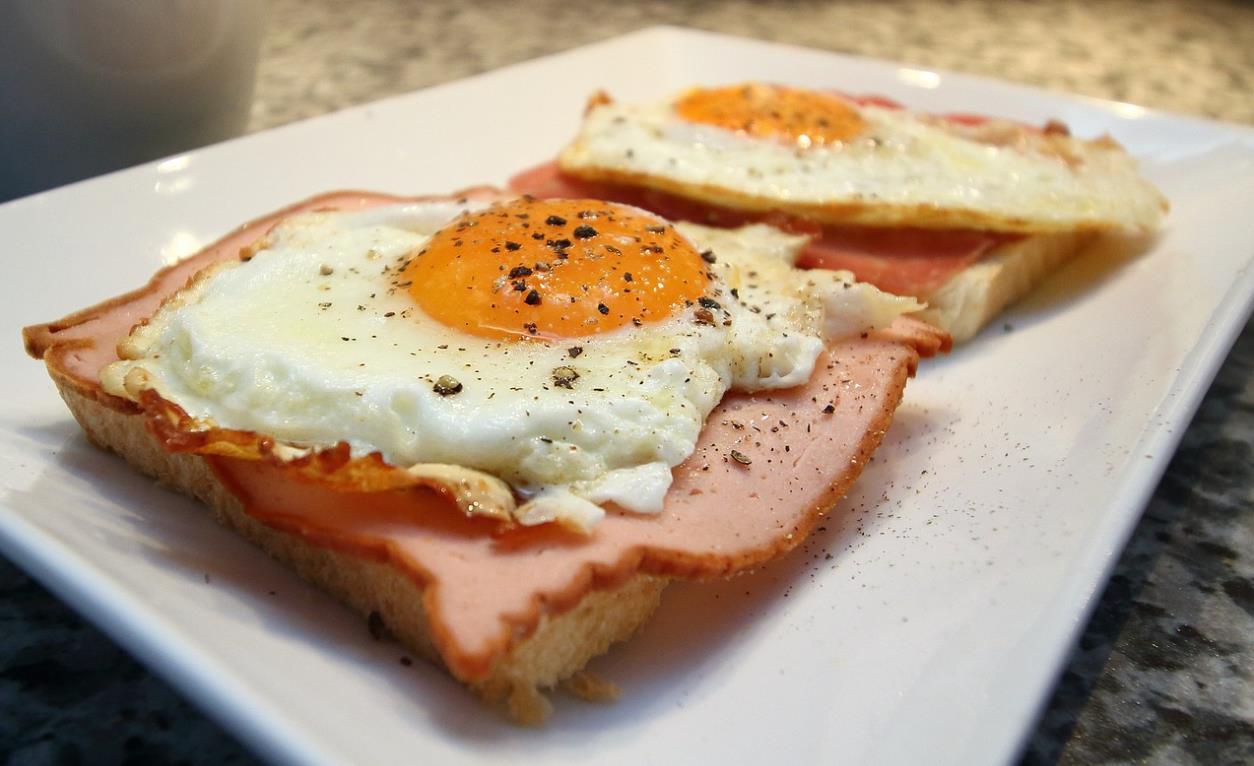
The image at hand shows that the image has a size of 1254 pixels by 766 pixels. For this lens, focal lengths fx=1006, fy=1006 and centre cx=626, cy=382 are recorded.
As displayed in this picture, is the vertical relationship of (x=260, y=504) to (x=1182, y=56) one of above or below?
below

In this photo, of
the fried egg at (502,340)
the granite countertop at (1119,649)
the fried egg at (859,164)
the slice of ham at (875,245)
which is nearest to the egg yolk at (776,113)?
the fried egg at (859,164)

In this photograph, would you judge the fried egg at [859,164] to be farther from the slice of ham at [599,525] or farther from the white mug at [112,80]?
the white mug at [112,80]

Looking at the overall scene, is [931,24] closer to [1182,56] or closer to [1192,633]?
[1182,56]

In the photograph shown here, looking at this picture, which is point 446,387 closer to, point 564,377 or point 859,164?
point 564,377

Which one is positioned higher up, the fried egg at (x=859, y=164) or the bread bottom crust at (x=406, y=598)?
the fried egg at (x=859, y=164)

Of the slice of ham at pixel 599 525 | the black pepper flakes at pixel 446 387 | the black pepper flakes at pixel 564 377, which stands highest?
the black pepper flakes at pixel 564 377

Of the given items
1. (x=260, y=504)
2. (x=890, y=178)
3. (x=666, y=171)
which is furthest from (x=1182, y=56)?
(x=260, y=504)

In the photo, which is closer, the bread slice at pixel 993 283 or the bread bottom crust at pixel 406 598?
the bread bottom crust at pixel 406 598

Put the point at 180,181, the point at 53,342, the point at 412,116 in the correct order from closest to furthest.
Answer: the point at 53,342 → the point at 180,181 → the point at 412,116
